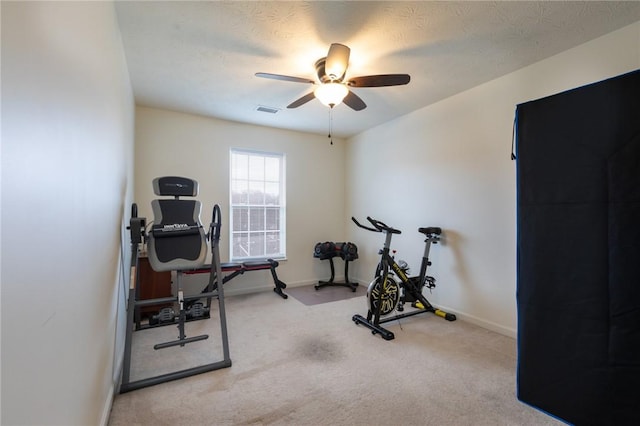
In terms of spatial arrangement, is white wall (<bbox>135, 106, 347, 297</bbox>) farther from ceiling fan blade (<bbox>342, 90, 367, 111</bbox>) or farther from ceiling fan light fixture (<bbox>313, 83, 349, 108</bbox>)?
ceiling fan light fixture (<bbox>313, 83, 349, 108</bbox>)

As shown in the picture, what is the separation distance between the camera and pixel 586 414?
1.44m

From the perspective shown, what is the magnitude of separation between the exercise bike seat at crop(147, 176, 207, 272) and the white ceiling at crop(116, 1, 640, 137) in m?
1.23

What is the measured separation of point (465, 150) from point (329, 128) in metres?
2.36

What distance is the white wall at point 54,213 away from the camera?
2.34ft

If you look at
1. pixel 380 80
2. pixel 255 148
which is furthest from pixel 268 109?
pixel 380 80

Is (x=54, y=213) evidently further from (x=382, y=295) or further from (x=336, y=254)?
(x=336, y=254)

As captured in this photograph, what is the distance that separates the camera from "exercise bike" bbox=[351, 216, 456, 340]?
3.18 metres

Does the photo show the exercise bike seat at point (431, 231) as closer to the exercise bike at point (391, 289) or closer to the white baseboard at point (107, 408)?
the exercise bike at point (391, 289)

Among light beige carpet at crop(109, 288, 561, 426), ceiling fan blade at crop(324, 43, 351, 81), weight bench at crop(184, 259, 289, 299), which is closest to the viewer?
→ light beige carpet at crop(109, 288, 561, 426)

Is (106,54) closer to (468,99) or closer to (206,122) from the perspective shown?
(206,122)

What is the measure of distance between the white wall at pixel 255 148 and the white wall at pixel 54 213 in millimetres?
2548

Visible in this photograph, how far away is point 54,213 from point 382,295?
2.87 m

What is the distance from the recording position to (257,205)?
4996 millimetres

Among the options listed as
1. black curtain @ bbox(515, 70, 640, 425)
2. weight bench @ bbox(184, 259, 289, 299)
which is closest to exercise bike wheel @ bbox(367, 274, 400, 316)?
black curtain @ bbox(515, 70, 640, 425)
